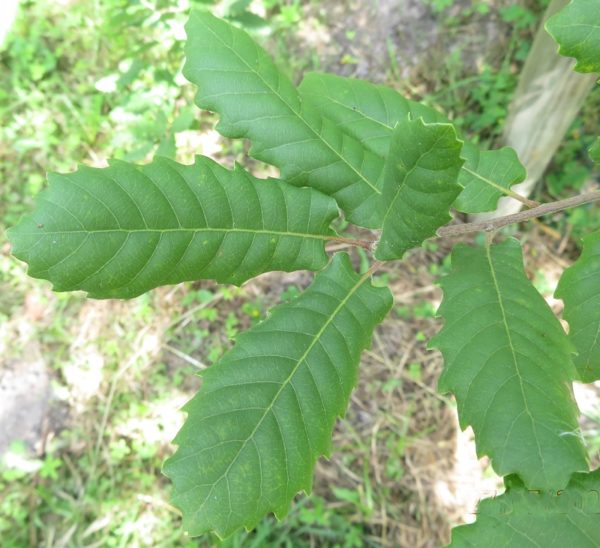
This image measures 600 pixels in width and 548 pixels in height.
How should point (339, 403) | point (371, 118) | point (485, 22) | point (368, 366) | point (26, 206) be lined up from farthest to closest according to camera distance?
point (26, 206), point (485, 22), point (368, 366), point (371, 118), point (339, 403)

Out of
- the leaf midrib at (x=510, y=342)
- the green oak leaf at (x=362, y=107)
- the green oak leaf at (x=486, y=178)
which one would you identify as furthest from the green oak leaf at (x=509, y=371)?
the green oak leaf at (x=362, y=107)

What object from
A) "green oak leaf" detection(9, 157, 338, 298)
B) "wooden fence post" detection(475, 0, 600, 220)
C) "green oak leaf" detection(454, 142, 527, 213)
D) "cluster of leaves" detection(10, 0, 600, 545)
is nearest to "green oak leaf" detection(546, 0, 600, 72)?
"cluster of leaves" detection(10, 0, 600, 545)

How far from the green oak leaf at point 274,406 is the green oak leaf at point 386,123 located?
0.34 meters

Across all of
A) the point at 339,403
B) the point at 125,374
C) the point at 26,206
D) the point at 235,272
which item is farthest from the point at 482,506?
the point at 26,206

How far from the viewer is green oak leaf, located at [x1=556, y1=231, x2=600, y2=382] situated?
1154 mm

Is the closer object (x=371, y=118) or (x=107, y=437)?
(x=371, y=118)

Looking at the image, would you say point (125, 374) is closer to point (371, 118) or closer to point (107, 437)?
point (107, 437)

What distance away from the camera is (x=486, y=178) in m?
1.28

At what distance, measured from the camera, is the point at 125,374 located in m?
3.04

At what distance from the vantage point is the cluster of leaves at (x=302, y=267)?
0.92 m

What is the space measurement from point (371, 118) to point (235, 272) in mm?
541

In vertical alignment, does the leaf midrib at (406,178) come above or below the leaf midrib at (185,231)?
above

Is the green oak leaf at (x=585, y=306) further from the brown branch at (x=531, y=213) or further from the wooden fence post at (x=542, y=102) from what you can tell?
the wooden fence post at (x=542, y=102)

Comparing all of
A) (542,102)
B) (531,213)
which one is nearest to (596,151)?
(531,213)
